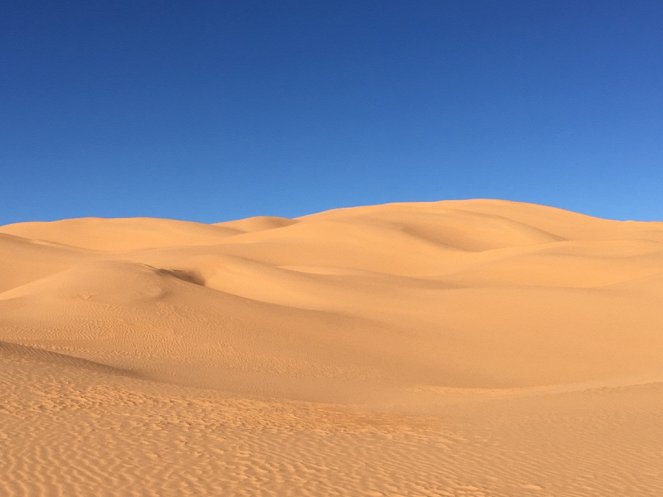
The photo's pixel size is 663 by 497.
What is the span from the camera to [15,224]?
245ft

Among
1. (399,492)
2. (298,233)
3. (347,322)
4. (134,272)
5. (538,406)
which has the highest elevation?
(298,233)

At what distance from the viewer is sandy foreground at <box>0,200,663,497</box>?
731 cm

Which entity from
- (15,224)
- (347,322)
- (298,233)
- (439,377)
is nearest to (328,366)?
(439,377)

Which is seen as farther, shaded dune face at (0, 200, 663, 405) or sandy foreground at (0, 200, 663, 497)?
shaded dune face at (0, 200, 663, 405)

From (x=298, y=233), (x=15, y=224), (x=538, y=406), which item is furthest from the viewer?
(x=15, y=224)

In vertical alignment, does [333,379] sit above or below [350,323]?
below

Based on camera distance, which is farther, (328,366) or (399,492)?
(328,366)

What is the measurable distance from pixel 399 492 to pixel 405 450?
1.65 metres

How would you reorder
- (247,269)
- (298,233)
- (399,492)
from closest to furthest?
(399,492) < (247,269) < (298,233)

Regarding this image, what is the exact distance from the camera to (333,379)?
16.0m

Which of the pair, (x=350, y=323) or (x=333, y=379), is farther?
(x=350, y=323)

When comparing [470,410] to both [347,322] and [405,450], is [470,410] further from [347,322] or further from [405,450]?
[347,322]

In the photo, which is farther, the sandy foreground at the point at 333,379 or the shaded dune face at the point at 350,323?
the shaded dune face at the point at 350,323

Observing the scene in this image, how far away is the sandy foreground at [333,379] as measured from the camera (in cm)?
731
